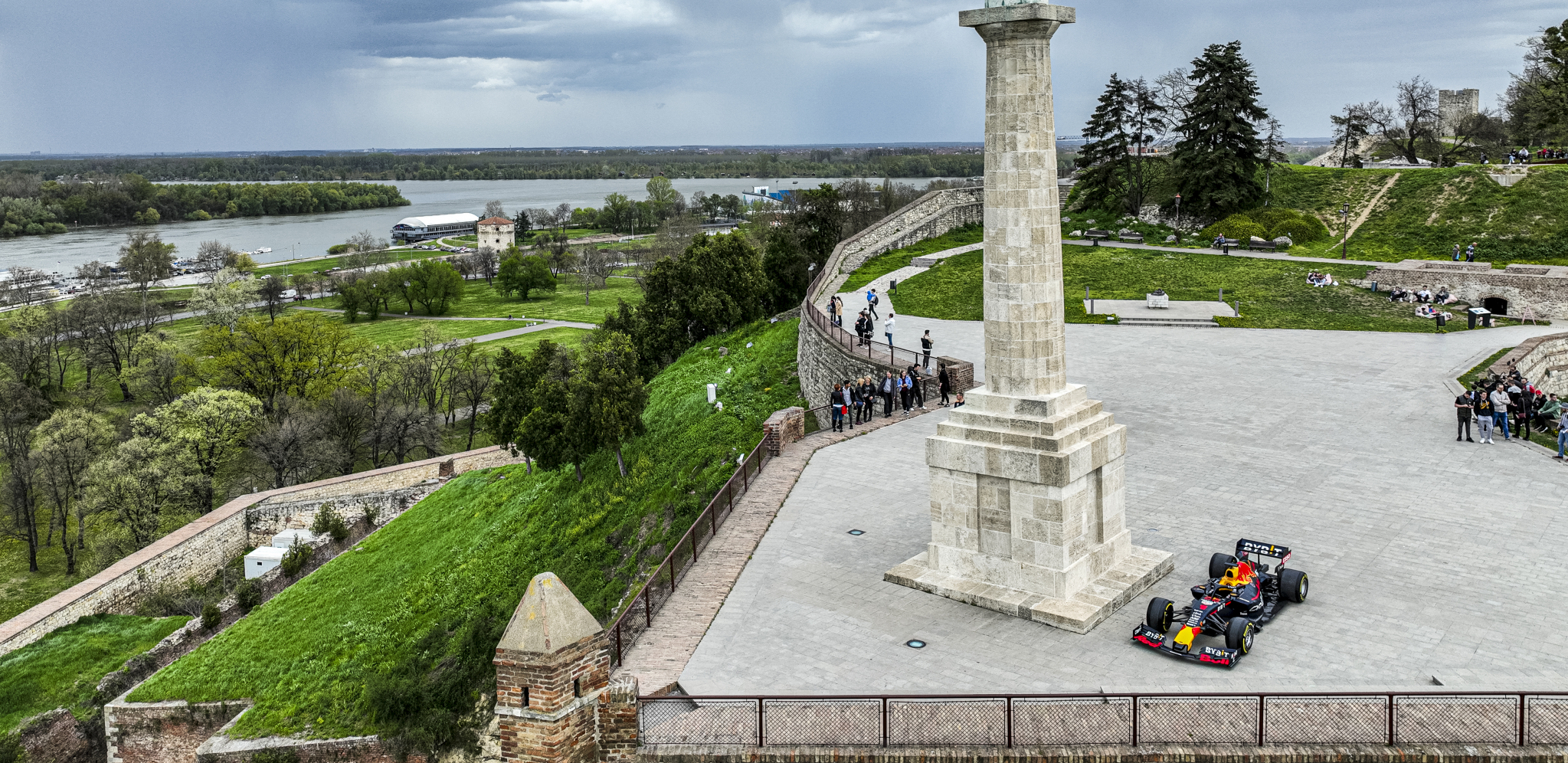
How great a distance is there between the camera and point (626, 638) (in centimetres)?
1214

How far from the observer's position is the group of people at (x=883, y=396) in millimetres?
21359

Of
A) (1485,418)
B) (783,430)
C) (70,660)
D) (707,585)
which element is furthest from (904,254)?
(707,585)

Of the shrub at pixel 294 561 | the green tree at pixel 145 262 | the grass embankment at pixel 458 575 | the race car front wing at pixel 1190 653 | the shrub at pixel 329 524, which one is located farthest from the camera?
the green tree at pixel 145 262

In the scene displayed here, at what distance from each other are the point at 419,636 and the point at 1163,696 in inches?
615

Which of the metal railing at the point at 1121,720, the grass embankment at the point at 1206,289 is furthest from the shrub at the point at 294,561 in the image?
the metal railing at the point at 1121,720

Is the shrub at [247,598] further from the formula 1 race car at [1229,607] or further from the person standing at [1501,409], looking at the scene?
the person standing at [1501,409]

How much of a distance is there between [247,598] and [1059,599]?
73.3 feet

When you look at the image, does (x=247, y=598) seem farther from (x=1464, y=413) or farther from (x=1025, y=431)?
(x=1464, y=413)

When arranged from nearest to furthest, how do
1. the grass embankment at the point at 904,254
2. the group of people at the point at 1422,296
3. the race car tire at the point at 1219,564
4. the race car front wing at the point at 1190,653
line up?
the race car front wing at the point at 1190,653 < the race car tire at the point at 1219,564 < the group of people at the point at 1422,296 < the grass embankment at the point at 904,254

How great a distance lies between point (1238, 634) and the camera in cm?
1090

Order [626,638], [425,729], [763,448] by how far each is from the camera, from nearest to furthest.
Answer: [626,638] < [425,729] < [763,448]

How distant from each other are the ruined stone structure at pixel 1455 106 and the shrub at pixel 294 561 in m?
67.2

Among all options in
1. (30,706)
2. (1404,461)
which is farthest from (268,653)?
(1404,461)

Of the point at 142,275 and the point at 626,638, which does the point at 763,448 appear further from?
the point at 142,275
